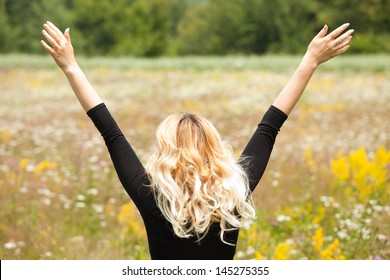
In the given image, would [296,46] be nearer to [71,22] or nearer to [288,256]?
[71,22]

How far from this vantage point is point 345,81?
54.9ft

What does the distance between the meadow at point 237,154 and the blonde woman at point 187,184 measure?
5.27 ft

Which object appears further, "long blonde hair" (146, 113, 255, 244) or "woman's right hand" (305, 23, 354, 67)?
"woman's right hand" (305, 23, 354, 67)

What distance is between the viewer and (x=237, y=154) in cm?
682

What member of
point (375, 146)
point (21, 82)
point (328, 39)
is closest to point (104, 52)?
point (21, 82)

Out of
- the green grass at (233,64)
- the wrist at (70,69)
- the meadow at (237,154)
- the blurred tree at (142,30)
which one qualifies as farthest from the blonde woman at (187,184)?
the blurred tree at (142,30)

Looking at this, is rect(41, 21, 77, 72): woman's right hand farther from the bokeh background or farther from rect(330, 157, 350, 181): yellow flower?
rect(330, 157, 350, 181): yellow flower

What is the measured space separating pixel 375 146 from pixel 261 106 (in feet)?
16.3

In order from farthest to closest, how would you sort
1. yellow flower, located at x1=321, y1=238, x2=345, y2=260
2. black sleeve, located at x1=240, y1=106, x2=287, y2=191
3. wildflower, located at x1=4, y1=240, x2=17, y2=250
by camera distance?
1. wildflower, located at x1=4, y1=240, x2=17, y2=250
2. yellow flower, located at x1=321, y1=238, x2=345, y2=260
3. black sleeve, located at x1=240, y1=106, x2=287, y2=191

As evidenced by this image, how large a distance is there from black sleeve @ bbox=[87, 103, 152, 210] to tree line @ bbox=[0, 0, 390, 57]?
1999 inches

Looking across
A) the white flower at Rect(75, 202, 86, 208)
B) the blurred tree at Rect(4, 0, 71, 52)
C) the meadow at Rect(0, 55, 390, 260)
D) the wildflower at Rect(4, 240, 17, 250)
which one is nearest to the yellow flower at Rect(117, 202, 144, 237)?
the meadow at Rect(0, 55, 390, 260)

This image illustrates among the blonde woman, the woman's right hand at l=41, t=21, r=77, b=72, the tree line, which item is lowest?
the blonde woman

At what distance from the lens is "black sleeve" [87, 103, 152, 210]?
1.91 m

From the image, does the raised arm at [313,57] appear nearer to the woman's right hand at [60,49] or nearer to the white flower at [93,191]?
the woman's right hand at [60,49]
